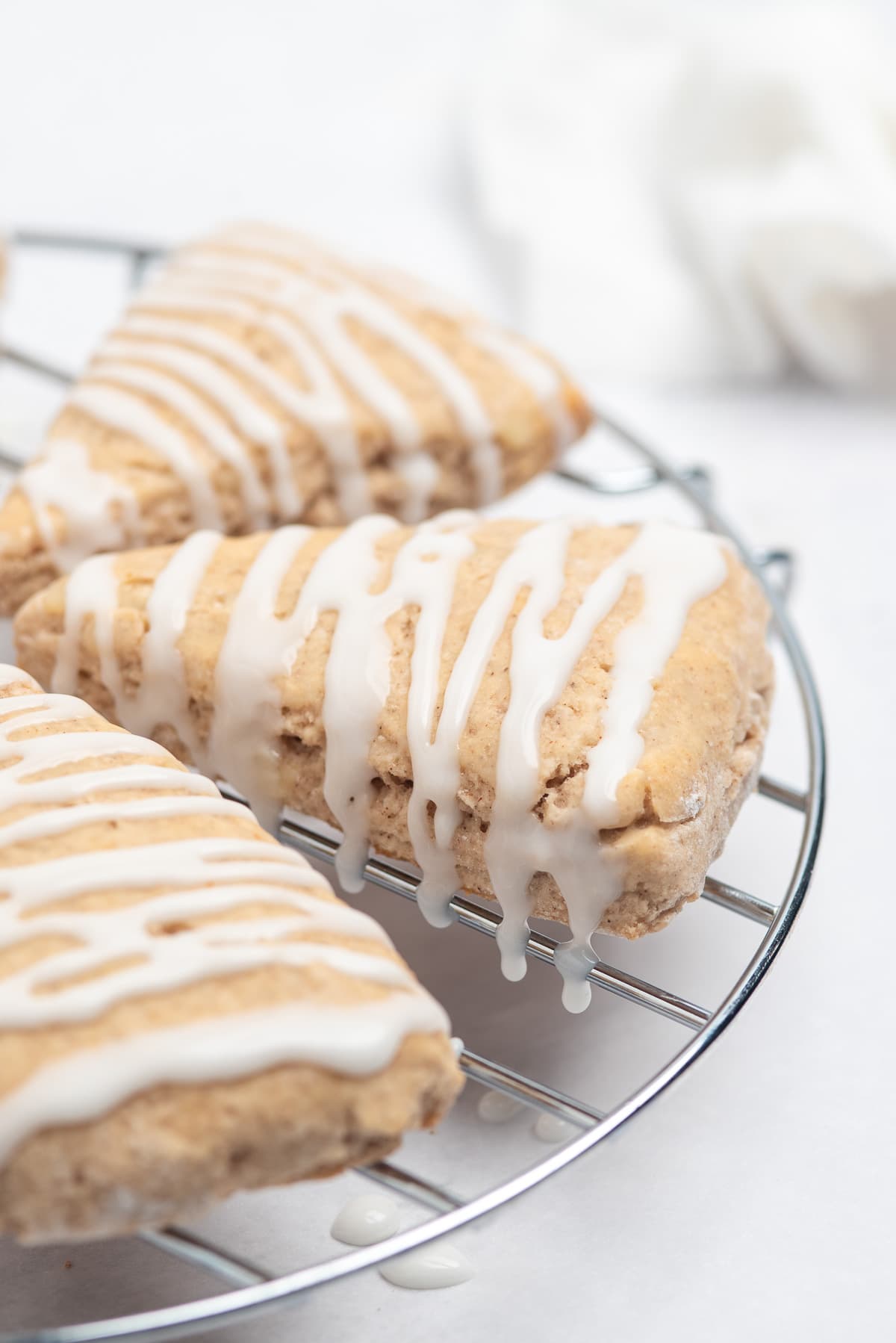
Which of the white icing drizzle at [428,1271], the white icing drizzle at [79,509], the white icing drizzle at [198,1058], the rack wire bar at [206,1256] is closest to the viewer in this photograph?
the white icing drizzle at [198,1058]

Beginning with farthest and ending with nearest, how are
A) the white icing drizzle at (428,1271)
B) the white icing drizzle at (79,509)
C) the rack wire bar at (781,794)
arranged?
the white icing drizzle at (79,509), the rack wire bar at (781,794), the white icing drizzle at (428,1271)

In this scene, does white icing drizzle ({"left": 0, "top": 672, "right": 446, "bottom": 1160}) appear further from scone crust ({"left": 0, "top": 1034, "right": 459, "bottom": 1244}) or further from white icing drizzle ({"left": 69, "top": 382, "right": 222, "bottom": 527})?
white icing drizzle ({"left": 69, "top": 382, "right": 222, "bottom": 527})

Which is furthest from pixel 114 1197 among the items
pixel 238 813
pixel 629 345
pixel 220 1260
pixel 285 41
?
pixel 285 41

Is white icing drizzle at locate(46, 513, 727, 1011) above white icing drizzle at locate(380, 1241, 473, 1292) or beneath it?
above

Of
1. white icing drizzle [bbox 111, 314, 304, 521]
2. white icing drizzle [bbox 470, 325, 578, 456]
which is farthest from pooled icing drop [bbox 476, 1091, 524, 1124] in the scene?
white icing drizzle [bbox 470, 325, 578, 456]

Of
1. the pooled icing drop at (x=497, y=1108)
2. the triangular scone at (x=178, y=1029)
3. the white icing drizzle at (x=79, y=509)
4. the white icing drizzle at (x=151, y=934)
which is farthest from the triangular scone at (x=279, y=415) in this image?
the pooled icing drop at (x=497, y=1108)

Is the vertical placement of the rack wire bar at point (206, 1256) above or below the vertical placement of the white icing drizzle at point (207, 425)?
below

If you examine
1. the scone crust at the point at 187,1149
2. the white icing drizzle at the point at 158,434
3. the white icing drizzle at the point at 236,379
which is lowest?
the scone crust at the point at 187,1149

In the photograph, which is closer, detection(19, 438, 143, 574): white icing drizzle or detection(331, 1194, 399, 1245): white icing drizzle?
detection(331, 1194, 399, 1245): white icing drizzle

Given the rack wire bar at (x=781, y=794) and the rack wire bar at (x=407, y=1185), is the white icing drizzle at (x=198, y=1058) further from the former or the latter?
the rack wire bar at (x=781, y=794)
